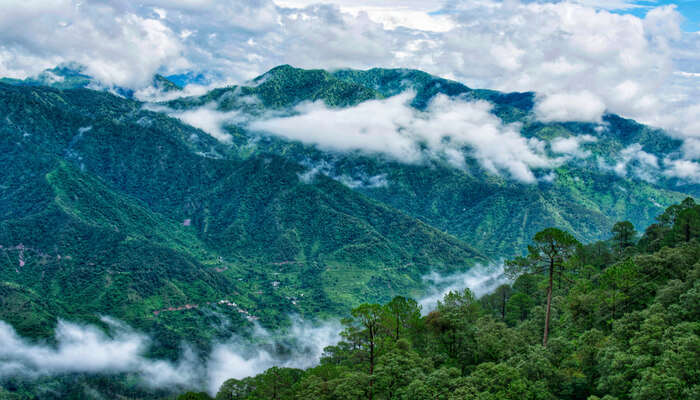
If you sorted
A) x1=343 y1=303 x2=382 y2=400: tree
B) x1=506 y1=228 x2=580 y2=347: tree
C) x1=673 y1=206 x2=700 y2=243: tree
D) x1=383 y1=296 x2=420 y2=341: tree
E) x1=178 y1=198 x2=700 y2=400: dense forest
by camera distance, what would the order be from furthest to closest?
x1=673 y1=206 x2=700 y2=243: tree → x1=383 y1=296 x2=420 y2=341: tree → x1=343 y1=303 x2=382 y2=400: tree → x1=506 y1=228 x2=580 y2=347: tree → x1=178 y1=198 x2=700 y2=400: dense forest

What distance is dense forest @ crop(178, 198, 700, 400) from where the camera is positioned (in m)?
49.8

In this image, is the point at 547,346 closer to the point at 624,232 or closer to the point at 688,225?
the point at 688,225

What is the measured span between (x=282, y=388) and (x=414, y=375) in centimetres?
3012

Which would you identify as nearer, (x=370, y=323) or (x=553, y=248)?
(x=553, y=248)

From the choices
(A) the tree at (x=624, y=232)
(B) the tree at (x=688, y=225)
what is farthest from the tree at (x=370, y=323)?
(A) the tree at (x=624, y=232)

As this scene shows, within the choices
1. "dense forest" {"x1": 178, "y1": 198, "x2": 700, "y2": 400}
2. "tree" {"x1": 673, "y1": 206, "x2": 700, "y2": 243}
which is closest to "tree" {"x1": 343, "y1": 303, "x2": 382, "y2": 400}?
"dense forest" {"x1": 178, "y1": 198, "x2": 700, "y2": 400}

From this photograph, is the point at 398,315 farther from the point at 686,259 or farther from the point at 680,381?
the point at 686,259

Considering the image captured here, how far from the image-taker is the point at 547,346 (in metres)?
63.0

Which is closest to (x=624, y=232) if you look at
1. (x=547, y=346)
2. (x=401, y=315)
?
(x=401, y=315)

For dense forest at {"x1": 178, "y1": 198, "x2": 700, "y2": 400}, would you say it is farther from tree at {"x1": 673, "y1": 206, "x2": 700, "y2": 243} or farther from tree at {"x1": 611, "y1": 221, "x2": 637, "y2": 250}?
tree at {"x1": 611, "y1": 221, "x2": 637, "y2": 250}

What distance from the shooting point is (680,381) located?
142ft

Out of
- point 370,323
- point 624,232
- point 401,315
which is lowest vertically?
point 370,323

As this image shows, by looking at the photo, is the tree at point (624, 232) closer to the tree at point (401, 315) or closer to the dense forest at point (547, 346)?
the dense forest at point (547, 346)

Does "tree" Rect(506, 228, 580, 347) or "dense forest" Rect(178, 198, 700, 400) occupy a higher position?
"tree" Rect(506, 228, 580, 347)
